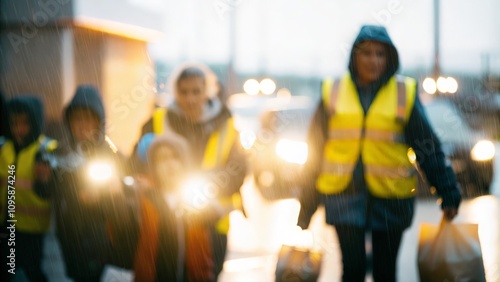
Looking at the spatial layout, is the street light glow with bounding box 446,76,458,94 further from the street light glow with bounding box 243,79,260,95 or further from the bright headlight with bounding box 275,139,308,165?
the street light glow with bounding box 243,79,260,95

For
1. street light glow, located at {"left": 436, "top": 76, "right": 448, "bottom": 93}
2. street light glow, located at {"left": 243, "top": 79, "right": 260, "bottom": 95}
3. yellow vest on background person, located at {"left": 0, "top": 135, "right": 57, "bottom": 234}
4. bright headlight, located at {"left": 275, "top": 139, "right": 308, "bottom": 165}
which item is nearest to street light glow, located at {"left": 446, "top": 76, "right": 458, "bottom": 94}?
→ street light glow, located at {"left": 436, "top": 76, "right": 448, "bottom": 93}

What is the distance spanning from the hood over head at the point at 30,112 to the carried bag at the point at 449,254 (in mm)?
2226

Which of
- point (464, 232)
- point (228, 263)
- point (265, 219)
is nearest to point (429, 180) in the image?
point (464, 232)

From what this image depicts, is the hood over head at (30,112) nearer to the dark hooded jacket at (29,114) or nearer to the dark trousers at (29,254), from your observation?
the dark hooded jacket at (29,114)

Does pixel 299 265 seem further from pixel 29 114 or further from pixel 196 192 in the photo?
pixel 29 114

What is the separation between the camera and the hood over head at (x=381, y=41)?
4082mm

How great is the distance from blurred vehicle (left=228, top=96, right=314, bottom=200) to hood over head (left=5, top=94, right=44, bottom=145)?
2.56 meters

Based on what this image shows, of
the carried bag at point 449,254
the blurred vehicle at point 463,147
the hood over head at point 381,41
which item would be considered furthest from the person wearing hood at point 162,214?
the blurred vehicle at point 463,147

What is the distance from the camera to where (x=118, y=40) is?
6426 mm

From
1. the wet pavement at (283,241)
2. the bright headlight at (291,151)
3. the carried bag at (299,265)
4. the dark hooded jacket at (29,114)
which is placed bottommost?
the wet pavement at (283,241)

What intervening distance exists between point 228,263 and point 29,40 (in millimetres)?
2299

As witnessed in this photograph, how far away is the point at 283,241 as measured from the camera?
317 inches

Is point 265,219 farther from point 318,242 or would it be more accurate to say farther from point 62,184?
point 62,184

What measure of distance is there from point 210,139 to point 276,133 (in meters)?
4.56
